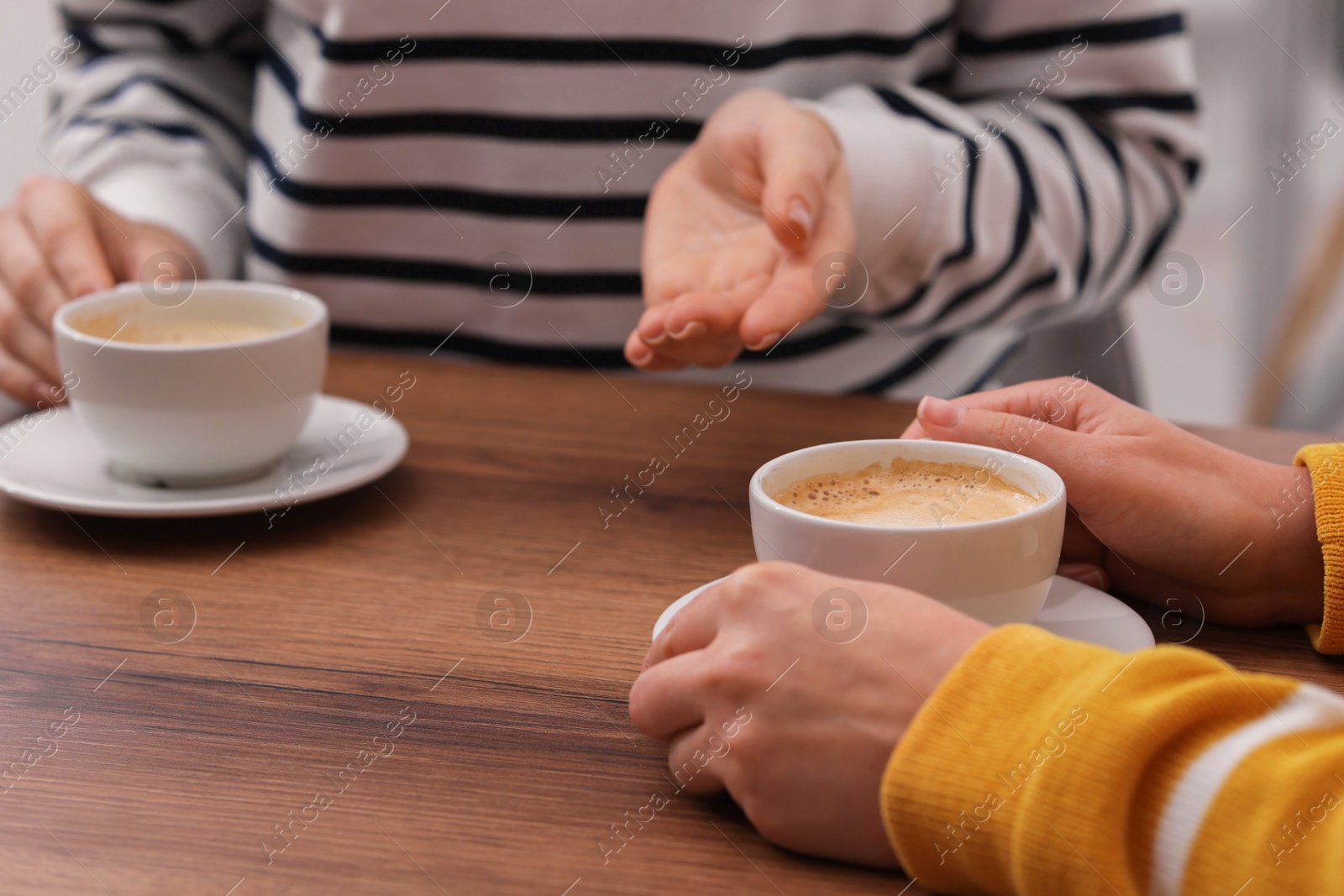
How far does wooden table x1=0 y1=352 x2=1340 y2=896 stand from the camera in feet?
1.62

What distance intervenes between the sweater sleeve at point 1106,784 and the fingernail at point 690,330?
0.38m

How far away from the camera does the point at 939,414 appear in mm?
709

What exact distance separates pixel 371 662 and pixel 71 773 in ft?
0.53

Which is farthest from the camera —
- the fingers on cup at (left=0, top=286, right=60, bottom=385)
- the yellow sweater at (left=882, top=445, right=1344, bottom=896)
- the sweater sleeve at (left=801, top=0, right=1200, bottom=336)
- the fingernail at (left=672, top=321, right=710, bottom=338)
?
the sweater sleeve at (left=801, top=0, right=1200, bottom=336)

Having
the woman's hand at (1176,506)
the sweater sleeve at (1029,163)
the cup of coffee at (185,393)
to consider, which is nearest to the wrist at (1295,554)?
the woman's hand at (1176,506)

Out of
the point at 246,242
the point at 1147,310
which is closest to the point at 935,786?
the point at 246,242

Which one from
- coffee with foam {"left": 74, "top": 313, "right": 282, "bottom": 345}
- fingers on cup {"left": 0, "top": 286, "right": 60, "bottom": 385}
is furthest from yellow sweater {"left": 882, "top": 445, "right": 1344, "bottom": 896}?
fingers on cup {"left": 0, "top": 286, "right": 60, "bottom": 385}

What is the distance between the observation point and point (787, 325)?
824 mm

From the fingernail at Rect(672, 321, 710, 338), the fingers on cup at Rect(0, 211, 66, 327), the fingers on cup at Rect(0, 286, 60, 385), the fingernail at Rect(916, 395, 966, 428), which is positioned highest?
the fingernail at Rect(916, 395, 966, 428)

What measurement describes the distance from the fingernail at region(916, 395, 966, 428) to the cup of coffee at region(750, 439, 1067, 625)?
31mm

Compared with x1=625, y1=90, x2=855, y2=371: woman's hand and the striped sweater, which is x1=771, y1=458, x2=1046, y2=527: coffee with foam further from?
the striped sweater

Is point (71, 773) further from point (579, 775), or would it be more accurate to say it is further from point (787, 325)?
point (787, 325)

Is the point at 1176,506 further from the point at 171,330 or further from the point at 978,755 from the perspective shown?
the point at 171,330

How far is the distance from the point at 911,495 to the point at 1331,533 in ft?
0.80
